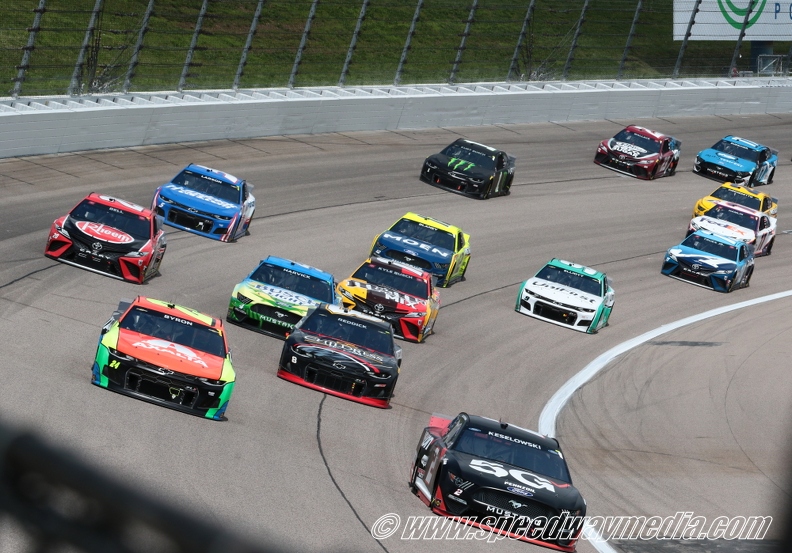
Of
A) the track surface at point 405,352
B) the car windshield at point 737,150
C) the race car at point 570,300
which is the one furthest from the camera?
the car windshield at point 737,150

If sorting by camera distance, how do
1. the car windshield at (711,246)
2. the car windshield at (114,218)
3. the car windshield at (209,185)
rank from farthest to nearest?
the car windshield at (711,246) < the car windshield at (209,185) < the car windshield at (114,218)

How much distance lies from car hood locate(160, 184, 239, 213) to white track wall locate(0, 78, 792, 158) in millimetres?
4427

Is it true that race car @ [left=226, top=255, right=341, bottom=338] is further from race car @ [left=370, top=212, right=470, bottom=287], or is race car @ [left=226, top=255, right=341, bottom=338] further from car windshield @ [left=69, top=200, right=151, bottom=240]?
race car @ [left=370, top=212, right=470, bottom=287]

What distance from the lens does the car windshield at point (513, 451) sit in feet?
38.8

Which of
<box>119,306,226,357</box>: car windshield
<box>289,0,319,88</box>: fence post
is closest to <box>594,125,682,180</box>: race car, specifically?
<box>289,0,319,88</box>: fence post

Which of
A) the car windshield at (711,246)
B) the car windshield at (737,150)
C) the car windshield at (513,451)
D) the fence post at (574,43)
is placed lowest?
the car windshield at (711,246)

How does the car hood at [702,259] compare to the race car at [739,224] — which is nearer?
the car hood at [702,259]

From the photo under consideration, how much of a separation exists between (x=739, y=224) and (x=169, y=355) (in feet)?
67.2

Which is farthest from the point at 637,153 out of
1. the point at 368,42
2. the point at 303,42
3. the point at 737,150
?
the point at 303,42

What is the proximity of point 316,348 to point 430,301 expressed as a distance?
468cm

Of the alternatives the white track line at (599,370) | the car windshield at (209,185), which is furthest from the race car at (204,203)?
the white track line at (599,370)

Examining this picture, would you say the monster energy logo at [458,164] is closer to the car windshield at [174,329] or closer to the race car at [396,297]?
the race car at [396,297]

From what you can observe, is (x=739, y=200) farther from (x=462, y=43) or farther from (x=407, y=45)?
(x=407, y=45)

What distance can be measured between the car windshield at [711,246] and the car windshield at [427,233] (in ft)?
24.4
